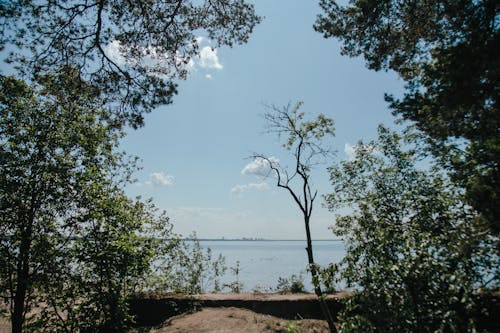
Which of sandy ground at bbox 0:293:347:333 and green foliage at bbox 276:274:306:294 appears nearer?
sandy ground at bbox 0:293:347:333

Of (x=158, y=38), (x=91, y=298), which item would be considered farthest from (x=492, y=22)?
(x=91, y=298)

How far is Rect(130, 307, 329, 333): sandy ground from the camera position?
349 inches

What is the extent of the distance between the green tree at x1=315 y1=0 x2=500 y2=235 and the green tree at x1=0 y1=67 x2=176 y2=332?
7.32 meters

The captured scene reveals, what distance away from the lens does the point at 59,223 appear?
764 cm

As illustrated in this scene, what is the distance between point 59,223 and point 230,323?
6016mm

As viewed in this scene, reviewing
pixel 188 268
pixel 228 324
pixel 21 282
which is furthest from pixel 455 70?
pixel 188 268

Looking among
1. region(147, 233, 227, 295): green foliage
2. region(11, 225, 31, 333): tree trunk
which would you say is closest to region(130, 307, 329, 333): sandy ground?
region(147, 233, 227, 295): green foliage

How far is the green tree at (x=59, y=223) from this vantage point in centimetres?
704

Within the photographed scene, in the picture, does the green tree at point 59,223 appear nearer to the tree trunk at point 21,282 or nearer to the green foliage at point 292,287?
the tree trunk at point 21,282

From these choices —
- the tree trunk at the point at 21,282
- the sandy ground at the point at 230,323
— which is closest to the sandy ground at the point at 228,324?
the sandy ground at the point at 230,323

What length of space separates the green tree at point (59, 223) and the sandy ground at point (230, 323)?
2.65 m

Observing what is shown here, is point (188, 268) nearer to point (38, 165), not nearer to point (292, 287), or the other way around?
point (292, 287)

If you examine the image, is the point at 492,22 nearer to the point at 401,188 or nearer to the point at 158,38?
Answer: the point at 401,188

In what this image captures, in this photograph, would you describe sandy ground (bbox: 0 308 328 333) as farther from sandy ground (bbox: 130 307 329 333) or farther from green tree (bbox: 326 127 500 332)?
green tree (bbox: 326 127 500 332)
